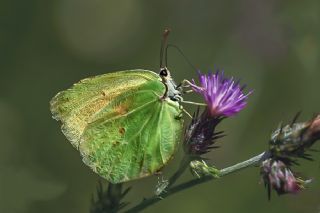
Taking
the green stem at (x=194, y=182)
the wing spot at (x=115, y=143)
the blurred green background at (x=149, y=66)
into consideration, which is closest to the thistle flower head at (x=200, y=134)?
the green stem at (x=194, y=182)

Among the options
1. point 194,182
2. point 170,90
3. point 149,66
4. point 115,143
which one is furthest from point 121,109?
point 149,66

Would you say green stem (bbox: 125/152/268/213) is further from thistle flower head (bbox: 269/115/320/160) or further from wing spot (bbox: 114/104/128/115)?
wing spot (bbox: 114/104/128/115)

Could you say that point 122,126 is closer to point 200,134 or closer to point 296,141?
point 200,134

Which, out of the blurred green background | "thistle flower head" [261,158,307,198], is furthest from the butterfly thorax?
the blurred green background

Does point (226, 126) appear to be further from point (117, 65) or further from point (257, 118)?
point (117, 65)

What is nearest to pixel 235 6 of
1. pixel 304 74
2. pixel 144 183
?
pixel 304 74

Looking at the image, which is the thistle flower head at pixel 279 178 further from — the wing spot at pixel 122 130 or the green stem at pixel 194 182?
the wing spot at pixel 122 130

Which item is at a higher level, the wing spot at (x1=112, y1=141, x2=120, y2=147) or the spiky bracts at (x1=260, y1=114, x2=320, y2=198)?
the wing spot at (x1=112, y1=141, x2=120, y2=147)
